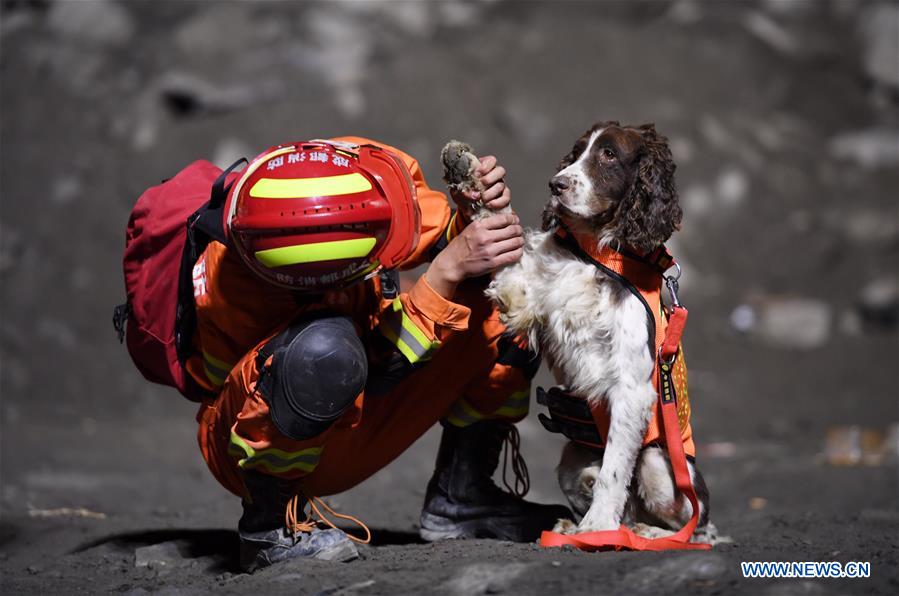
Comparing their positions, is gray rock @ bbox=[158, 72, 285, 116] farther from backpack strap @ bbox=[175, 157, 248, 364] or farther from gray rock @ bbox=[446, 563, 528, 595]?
gray rock @ bbox=[446, 563, 528, 595]

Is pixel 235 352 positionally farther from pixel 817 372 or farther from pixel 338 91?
pixel 338 91

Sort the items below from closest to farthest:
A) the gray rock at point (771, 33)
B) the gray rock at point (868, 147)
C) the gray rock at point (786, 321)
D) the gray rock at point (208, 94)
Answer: the gray rock at point (786, 321), the gray rock at point (208, 94), the gray rock at point (868, 147), the gray rock at point (771, 33)

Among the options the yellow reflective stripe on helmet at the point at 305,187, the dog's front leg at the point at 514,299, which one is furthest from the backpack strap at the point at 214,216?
the dog's front leg at the point at 514,299

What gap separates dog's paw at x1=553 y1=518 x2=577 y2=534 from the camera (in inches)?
144

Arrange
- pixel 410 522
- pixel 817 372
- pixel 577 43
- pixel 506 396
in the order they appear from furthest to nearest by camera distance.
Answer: pixel 577 43, pixel 817 372, pixel 410 522, pixel 506 396

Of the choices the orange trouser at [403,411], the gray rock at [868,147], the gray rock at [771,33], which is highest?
the gray rock at [771,33]

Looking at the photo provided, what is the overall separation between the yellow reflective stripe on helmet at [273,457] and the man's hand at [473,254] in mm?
684

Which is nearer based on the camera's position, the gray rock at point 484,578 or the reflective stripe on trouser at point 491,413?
the gray rock at point 484,578

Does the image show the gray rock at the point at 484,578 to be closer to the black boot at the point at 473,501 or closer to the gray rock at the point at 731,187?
the black boot at the point at 473,501

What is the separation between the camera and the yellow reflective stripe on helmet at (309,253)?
3.10m

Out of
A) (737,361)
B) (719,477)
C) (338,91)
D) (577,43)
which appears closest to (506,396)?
(719,477)


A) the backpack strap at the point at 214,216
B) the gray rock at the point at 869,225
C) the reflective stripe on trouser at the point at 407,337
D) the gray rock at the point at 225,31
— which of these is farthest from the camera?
the gray rock at the point at 225,31

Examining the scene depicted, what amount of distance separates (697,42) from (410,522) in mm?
8977

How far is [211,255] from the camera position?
11.2 ft
